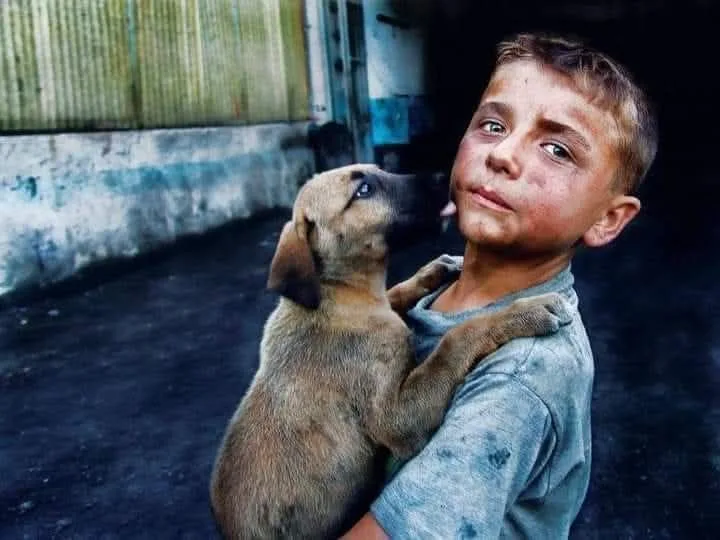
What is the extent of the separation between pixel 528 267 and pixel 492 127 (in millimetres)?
328

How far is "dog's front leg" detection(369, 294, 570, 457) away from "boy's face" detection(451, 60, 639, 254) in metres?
0.15

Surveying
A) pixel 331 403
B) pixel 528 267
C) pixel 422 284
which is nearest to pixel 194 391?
pixel 422 284

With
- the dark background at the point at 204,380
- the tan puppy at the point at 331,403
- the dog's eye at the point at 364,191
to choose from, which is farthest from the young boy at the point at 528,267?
the dog's eye at the point at 364,191

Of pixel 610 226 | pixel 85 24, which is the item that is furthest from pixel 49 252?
pixel 610 226

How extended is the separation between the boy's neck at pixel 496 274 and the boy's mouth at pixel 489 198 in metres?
0.17

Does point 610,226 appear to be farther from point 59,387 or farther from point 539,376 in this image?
point 59,387

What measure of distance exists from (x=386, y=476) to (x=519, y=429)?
0.66 m

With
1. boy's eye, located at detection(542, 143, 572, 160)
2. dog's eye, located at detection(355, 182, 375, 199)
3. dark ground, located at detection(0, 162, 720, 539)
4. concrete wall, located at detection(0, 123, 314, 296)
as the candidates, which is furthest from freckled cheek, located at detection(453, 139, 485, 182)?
concrete wall, located at detection(0, 123, 314, 296)

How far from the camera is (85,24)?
9359 mm

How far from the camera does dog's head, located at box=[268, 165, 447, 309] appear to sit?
2748mm

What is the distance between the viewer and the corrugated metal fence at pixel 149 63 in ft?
28.3

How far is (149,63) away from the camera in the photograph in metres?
10.4

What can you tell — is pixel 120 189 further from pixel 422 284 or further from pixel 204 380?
pixel 422 284

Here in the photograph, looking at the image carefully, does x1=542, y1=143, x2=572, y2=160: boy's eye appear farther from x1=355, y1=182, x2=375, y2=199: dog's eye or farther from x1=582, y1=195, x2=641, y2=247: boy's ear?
x1=355, y1=182, x2=375, y2=199: dog's eye
